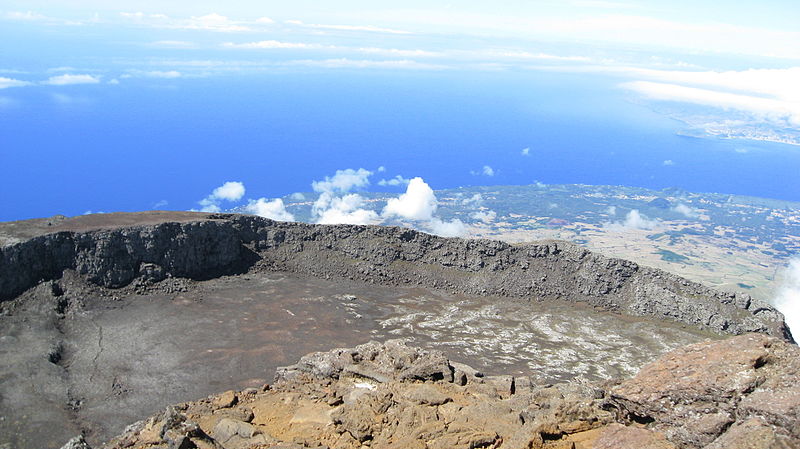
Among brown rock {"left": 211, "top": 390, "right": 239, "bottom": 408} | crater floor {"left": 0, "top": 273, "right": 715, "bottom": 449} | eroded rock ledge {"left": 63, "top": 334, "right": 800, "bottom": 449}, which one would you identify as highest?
eroded rock ledge {"left": 63, "top": 334, "right": 800, "bottom": 449}

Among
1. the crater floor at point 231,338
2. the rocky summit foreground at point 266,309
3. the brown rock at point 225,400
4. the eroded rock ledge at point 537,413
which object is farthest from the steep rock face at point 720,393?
the crater floor at point 231,338

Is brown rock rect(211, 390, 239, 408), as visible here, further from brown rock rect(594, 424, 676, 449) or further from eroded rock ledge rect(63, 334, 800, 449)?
brown rock rect(594, 424, 676, 449)

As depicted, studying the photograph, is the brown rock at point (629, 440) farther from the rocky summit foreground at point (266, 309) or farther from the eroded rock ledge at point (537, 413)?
the rocky summit foreground at point (266, 309)

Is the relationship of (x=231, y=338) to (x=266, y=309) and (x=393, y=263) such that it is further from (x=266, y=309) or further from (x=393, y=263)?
(x=393, y=263)

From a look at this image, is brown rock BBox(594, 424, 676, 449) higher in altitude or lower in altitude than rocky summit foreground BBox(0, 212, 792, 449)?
higher

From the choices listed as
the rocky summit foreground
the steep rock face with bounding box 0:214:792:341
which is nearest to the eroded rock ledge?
the rocky summit foreground
